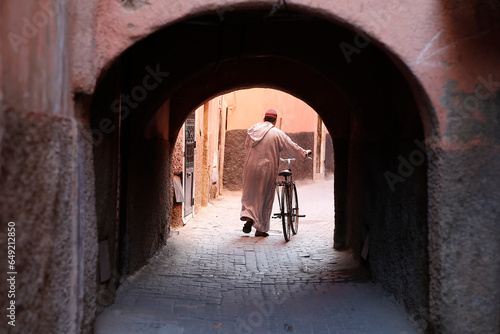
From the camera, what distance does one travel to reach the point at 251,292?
509 cm

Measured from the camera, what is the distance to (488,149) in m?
3.36

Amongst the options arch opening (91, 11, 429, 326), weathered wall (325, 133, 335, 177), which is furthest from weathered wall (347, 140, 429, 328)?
weathered wall (325, 133, 335, 177)

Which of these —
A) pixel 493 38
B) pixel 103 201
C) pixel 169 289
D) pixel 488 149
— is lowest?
pixel 169 289

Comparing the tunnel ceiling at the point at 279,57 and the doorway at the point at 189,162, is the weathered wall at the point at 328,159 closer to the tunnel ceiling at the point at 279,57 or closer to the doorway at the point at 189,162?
the doorway at the point at 189,162

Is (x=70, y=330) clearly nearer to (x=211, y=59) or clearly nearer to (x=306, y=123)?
(x=211, y=59)

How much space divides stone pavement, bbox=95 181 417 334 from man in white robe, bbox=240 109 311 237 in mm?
320

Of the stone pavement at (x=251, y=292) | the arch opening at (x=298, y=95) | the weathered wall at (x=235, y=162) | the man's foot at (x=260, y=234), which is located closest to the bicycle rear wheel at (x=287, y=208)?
the stone pavement at (x=251, y=292)

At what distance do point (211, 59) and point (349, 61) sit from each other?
4.62ft

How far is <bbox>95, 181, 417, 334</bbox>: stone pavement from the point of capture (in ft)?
13.2

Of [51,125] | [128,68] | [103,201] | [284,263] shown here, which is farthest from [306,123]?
[51,125]

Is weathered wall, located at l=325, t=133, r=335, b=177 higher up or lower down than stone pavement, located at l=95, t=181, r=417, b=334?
higher up

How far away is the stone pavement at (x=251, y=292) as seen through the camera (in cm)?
402

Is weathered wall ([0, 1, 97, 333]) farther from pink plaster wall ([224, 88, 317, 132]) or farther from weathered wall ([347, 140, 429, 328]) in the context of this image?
pink plaster wall ([224, 88, 317, 132])

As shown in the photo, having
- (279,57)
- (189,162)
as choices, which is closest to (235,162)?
(189,162)
